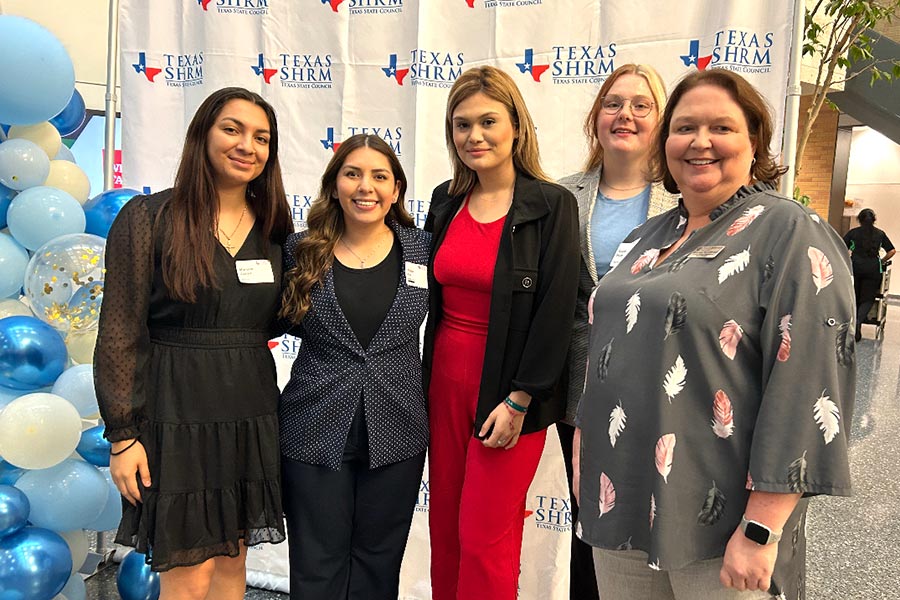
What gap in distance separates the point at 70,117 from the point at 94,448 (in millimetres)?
1318

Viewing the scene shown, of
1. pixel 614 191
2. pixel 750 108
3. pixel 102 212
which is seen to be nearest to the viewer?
pixel 750 108

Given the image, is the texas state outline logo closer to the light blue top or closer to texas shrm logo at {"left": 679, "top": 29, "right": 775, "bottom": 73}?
texas shrm logo at {"left": 679, "top": 29, "right": 775, "bottom": 73}

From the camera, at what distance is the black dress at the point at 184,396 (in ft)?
5.11

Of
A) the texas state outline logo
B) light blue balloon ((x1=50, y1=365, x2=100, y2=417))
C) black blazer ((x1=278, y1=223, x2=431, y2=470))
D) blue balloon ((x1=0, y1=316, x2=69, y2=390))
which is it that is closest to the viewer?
black blazer ((x1=278, y1=223, x2=431, y2=470))

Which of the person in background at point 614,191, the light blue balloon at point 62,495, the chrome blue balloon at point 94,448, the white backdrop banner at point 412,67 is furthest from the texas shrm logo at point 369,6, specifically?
the light blue balloon at point 62,495

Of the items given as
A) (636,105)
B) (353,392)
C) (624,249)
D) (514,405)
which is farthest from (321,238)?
(636,105)

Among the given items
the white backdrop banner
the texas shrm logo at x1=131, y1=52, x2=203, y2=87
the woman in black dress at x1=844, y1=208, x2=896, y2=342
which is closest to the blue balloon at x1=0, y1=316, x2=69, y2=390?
the white backdrop banner

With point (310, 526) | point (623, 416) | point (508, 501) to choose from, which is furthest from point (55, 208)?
point (623, 416)

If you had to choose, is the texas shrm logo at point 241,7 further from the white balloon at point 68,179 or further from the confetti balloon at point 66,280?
the confetti balloon at point 66,280

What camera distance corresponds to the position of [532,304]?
1.68 m

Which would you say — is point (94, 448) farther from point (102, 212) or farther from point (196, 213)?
point (196, 213)

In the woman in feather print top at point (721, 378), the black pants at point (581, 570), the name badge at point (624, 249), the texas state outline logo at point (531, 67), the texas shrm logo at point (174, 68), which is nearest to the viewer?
→ the woman in feather print top at point (721, 378)

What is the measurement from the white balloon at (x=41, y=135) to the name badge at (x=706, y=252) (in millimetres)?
2315

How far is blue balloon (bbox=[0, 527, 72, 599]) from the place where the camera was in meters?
1.99
